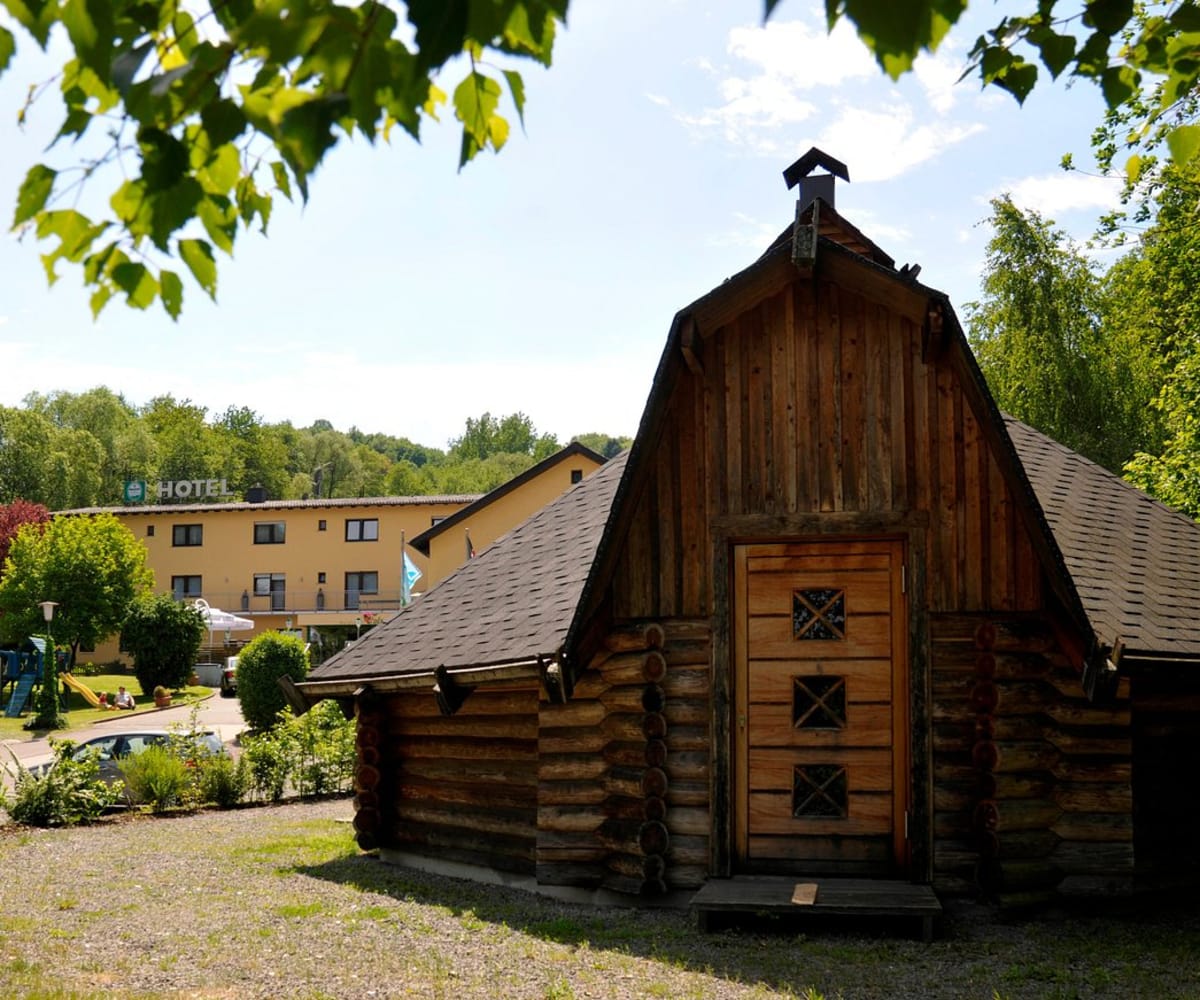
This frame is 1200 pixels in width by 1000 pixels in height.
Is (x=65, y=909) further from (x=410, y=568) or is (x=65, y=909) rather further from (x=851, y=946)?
(x=410, y=568)

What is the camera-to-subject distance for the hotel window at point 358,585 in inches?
2319

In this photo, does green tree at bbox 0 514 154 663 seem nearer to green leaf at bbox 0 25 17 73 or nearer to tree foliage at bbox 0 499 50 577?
tree foliage at bbox 0 499 50 577

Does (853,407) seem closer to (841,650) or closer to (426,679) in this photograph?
(841,650)

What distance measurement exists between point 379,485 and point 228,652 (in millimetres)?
56589

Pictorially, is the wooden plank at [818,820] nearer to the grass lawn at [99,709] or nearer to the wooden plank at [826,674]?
the wooden plank at [826,674]

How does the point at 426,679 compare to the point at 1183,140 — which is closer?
the point at 1183,140

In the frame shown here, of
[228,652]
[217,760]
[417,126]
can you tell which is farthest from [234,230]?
[228,652]

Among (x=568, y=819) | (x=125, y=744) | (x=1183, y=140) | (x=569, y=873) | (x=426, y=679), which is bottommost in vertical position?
(x=569, y=873)

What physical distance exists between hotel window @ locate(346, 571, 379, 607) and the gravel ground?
4715 centimetres

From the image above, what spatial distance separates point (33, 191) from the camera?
3287 mm

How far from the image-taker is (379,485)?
369 feet

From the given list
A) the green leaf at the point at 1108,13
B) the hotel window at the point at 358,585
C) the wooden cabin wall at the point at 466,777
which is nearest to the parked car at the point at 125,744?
the wooden cabin wall at the point at 466,777

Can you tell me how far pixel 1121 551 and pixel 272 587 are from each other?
53.3 metres

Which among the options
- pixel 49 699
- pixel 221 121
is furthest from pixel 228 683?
pixel 221 121
